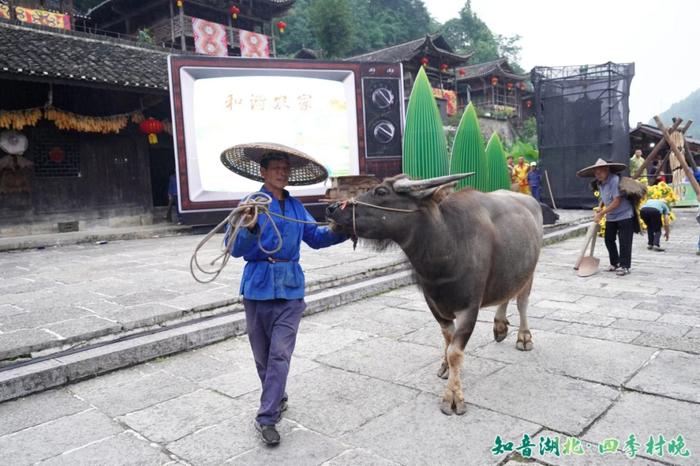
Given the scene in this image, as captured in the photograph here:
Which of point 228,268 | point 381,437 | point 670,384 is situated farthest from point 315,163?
point 228,268

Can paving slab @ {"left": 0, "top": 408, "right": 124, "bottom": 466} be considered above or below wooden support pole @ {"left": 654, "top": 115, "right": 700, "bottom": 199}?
below

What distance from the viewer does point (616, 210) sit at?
696 centimetres

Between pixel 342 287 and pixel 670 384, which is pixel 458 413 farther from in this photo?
pixel 342 287

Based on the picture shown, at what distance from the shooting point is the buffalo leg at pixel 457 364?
2.93 metres

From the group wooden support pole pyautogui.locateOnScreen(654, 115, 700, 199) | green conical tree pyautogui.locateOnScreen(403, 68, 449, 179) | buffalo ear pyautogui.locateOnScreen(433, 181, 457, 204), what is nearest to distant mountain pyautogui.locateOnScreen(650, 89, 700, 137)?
wooden support pole pyautogui.locateOnScreen(654, 115, 700, 199)

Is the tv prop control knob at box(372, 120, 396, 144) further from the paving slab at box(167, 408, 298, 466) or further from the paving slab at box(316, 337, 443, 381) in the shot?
the paving slab at box(167, 408, 298, 466)

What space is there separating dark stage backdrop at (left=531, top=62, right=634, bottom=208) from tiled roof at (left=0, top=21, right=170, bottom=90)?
11802 mm

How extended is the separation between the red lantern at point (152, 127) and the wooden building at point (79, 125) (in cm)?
6

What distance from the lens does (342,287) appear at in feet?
19.6

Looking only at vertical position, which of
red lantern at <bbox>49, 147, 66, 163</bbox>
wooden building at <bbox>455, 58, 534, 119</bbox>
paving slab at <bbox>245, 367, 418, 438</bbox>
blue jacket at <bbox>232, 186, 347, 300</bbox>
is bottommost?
paving slab at <bbox>245, 367, 418, 438</bbox>

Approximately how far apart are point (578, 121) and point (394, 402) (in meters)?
15.0

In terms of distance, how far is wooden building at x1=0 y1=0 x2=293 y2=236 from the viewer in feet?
36.6

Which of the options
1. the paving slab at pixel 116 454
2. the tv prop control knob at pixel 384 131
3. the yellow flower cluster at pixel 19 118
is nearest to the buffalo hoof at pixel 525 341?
the paving slab at pixel 116 454

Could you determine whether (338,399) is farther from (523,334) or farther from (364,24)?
(364,24)
